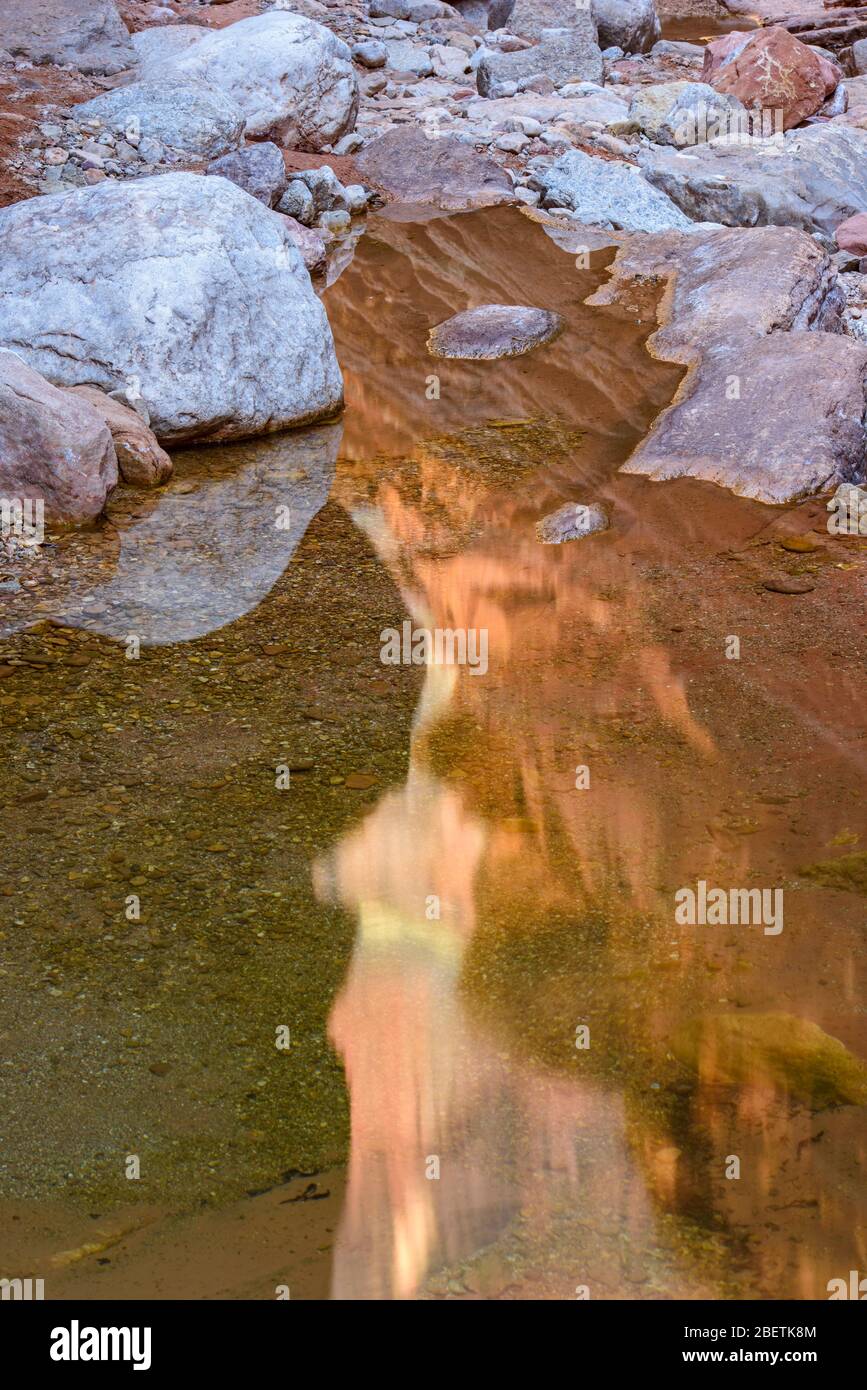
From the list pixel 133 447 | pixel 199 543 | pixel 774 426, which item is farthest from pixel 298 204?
pixel 199 543

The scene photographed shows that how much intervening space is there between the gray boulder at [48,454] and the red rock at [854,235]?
656cm

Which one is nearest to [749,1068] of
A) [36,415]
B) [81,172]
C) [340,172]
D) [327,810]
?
[327,810]

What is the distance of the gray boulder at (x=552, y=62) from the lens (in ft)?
46.4

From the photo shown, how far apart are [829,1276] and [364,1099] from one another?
1.02 m

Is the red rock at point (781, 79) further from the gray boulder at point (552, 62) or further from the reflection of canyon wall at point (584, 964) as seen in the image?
the reflection of canyon wall at point (584, 964)

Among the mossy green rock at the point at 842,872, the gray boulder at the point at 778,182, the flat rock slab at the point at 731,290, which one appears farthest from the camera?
the gray boulder at the point at 778,182

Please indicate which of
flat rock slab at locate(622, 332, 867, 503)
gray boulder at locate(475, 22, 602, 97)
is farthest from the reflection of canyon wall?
gray boulder at locate(475, 22, 602, 97)

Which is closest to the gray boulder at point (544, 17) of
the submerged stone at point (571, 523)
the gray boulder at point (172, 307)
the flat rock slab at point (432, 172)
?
the flat rock slab at point (432, 172)

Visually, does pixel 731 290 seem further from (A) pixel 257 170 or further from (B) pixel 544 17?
(B) pixel 544 17

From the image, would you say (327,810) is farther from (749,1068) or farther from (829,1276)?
(829,1276)

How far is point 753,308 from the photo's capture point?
7480mm

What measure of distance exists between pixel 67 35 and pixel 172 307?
749cm

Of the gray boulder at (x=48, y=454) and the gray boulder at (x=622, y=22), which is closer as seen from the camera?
the gray boulder at (x=48, y=454)

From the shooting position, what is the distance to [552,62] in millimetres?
14680
